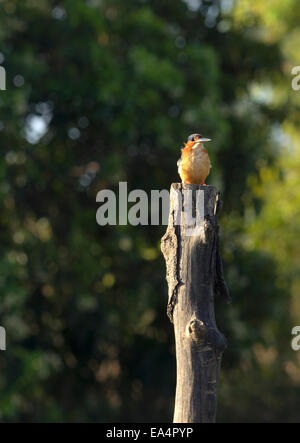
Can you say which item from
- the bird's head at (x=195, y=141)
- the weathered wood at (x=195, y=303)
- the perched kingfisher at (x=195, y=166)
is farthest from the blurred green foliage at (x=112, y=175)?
the weathered wood at (x=195, y=303)

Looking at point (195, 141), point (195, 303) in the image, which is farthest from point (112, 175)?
point (195, 303)

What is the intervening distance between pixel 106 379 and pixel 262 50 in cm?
764

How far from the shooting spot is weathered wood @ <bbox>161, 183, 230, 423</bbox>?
4582mm

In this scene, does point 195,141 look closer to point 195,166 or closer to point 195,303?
point 195,166

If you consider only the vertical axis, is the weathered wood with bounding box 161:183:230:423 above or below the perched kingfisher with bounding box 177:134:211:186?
below

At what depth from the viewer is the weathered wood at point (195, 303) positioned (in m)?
4.58

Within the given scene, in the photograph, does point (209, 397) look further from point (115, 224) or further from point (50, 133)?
point (50, 133)

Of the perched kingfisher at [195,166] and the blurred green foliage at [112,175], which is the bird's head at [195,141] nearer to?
the perched kingfisher at [195,166]

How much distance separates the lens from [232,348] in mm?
13398

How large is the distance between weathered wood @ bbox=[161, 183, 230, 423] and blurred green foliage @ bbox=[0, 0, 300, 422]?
6.32 meters

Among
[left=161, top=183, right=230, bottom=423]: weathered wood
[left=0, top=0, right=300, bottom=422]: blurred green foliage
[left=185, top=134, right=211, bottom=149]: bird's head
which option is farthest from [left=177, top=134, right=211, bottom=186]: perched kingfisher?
[left=0, top=0, right=300, bottom=422]: blurred green foliage

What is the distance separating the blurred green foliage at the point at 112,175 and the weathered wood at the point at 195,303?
6316mm

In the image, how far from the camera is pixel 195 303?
471 cm

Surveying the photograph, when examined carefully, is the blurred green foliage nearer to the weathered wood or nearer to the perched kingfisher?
the perched kingfisher
